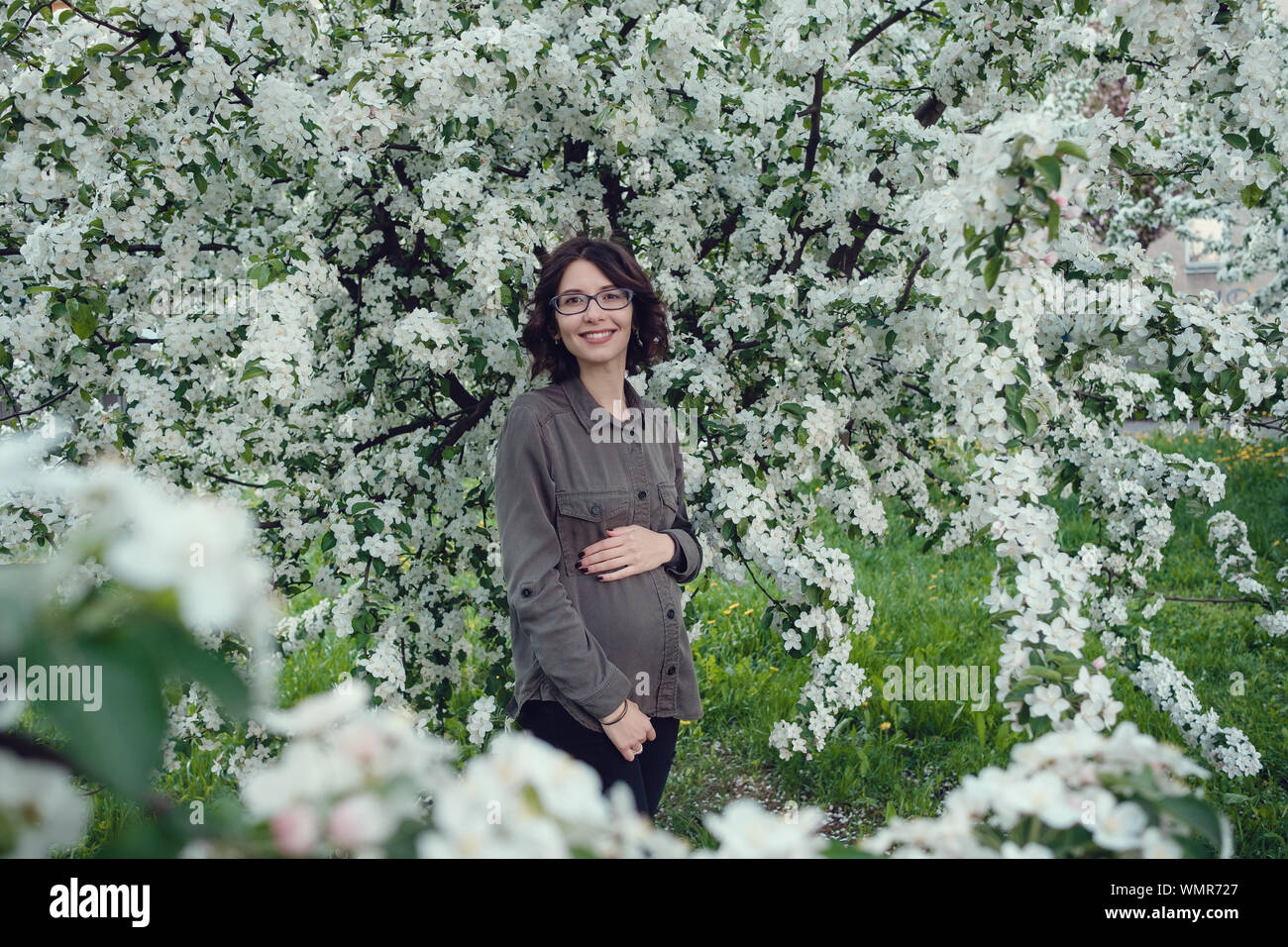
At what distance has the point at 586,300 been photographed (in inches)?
79.5

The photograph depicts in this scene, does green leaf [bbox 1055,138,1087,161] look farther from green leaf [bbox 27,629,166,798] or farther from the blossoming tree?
green leaf [bbox 27,629,166,798]

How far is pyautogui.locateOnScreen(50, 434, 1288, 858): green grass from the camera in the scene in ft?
11.2

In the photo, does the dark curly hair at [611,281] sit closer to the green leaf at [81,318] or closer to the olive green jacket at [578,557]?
the olive green jacket at [578,557]

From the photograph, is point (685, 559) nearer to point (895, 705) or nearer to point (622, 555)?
point (622, 555)

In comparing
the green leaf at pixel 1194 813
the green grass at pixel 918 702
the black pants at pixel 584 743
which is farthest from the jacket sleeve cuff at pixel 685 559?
the green leaf at pixel 1194 813

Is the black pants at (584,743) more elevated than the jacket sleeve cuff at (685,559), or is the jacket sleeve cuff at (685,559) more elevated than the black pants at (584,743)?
the jacket sleeve cuff at (685,559)

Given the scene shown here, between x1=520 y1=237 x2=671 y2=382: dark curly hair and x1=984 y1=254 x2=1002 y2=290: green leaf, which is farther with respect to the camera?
x1=520 y1=237 x2=671 y2=382: dark curly hair

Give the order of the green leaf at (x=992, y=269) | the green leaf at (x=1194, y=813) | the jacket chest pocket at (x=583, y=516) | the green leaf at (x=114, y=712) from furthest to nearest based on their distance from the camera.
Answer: the jacket chest pocket at (x=583, y=516), the green leaf at (x=992, y=269), the green leaf at (x=1194, y=813), the green leaf at (x=114, y=712)

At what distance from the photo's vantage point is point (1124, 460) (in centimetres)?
304

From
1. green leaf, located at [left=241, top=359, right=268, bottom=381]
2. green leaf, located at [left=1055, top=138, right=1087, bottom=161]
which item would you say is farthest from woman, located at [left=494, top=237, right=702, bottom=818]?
green leaf, located at [left=1055, top=138, right=1087, bottom=161]

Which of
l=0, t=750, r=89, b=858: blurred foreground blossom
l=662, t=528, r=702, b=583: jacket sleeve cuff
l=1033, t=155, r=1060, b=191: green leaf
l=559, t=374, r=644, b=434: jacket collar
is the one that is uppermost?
l=1033, t=155, r=1060, b=191: green leaf

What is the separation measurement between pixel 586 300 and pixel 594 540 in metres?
0.55

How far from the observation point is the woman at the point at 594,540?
1.83m
